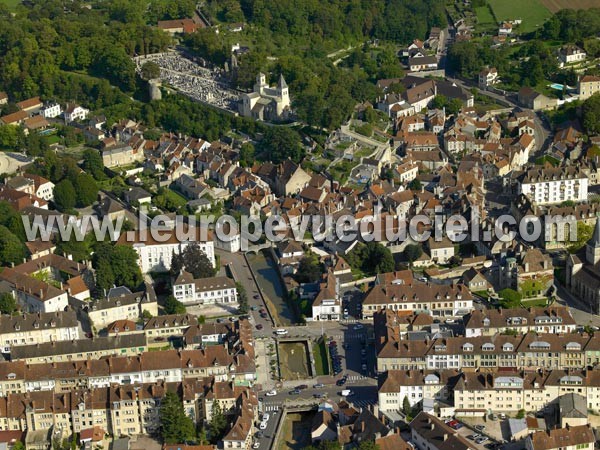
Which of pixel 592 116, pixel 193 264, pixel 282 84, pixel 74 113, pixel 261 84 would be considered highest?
pixel 261 84

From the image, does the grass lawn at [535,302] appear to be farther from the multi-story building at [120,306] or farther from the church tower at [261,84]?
the church tower at [261,84]

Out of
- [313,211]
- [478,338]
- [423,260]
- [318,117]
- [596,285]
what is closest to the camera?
[478,338]

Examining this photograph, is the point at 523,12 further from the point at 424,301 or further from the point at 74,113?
the point at 424,301

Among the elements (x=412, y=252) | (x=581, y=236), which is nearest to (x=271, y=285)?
(x=412, y=252)

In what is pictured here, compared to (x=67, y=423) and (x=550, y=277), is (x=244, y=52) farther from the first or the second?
(x=67, y=423)

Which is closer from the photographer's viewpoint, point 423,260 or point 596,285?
point 596,285

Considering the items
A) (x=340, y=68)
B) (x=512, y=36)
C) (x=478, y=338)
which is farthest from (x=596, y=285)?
(x=512, y=36)
